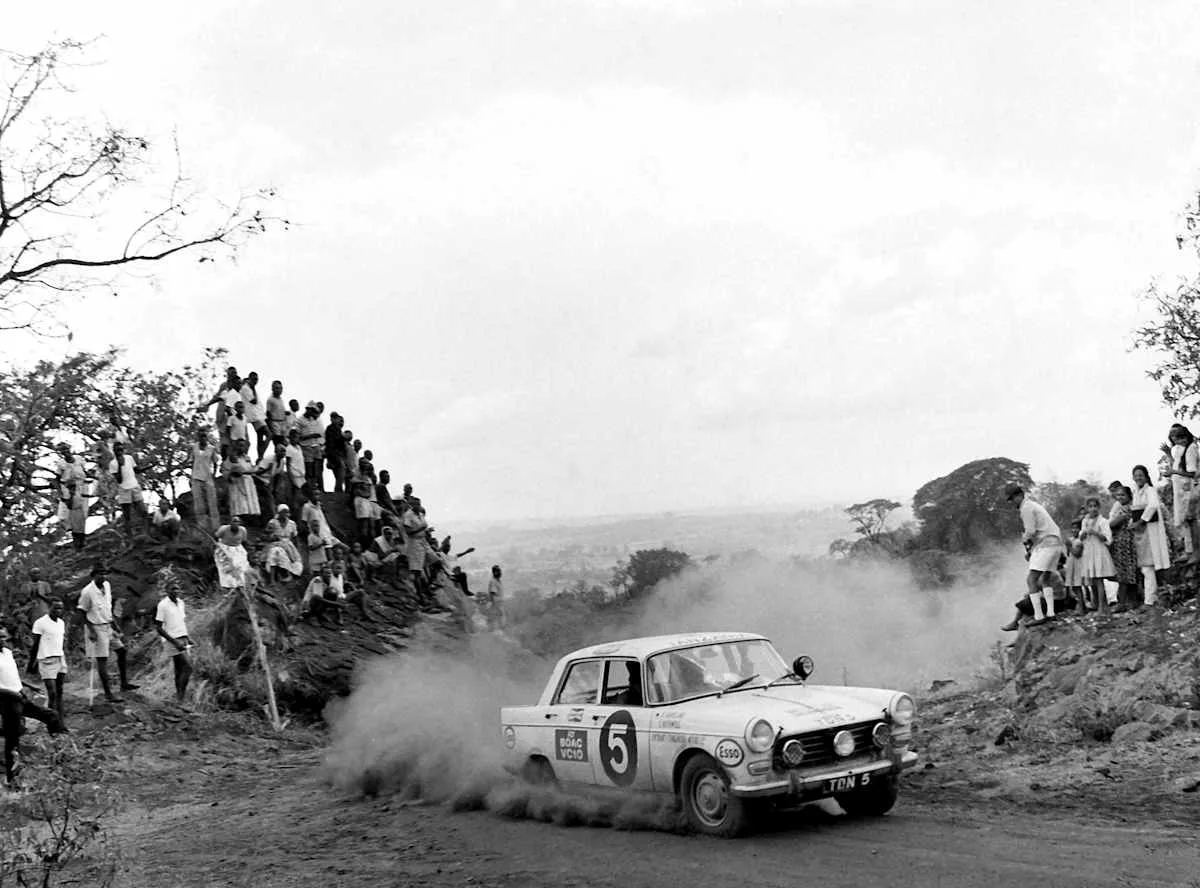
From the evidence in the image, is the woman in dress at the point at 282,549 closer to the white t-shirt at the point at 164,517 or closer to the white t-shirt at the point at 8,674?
the white t-shirt at the point at 164,517

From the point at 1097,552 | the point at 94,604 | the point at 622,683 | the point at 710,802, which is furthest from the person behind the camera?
the point at 94,604

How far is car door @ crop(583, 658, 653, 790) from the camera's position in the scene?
31.7 feet

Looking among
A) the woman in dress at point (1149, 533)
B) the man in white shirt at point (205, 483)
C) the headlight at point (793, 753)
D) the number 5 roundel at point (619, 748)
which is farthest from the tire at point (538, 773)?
the man in white shirt at point (205, 483)

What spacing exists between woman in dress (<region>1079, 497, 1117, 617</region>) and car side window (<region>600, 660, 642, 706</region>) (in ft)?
25.5

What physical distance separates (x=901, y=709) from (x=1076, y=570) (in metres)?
7.44

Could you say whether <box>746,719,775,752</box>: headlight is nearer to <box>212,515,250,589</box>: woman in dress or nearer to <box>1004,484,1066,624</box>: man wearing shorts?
<box>1004,484,1066,624</box>: man wearing shorts

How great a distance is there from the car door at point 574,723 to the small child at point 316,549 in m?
13.2

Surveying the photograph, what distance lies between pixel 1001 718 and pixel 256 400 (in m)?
15.9

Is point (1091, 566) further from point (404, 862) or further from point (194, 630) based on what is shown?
point (194, 630)

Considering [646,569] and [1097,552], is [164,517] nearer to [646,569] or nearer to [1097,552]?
[646,569]

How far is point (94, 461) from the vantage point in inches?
959

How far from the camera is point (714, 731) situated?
9023mm

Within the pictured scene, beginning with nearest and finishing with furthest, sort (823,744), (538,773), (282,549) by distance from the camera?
1. (823,744)
2. (538,773)
3. (282,549)

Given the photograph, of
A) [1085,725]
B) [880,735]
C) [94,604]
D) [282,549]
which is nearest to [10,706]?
[94,604]
